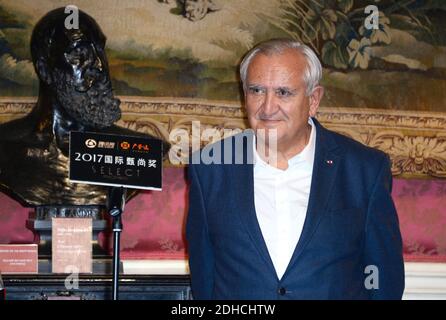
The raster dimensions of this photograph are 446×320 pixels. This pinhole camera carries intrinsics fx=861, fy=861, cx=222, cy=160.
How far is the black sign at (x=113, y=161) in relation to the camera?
7.16ft

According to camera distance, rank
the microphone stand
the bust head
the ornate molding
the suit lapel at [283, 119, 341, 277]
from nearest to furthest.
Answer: the microphone stand < the suit lapel at [283, 119, 341, 277] < the bust head < the ornate molding

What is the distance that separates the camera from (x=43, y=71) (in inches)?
134

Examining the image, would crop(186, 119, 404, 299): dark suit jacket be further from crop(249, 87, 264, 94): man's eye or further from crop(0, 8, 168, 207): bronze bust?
crop(0, 8, 168, 207): bronze bust

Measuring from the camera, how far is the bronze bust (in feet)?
11.0

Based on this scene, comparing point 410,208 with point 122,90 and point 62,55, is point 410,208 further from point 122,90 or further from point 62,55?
point 62,55

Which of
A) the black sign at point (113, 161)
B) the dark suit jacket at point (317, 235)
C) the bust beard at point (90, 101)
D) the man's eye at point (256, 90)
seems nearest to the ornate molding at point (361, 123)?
the bust beard at point (90, 101)

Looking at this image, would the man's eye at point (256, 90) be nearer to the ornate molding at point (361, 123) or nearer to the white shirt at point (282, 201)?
the white shirt at point (282, 201)

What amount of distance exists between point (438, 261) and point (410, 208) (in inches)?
10.6

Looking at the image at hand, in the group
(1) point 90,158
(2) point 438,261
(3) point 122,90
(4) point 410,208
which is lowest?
(2) point 438,261

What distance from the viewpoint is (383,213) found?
93.6 inches

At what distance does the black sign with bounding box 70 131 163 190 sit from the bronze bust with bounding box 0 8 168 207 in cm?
119

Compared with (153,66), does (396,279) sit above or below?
below

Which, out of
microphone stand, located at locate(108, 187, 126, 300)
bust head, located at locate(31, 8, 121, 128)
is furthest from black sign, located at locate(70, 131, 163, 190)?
bust head, located at locate(31, 8, 121, 128)
